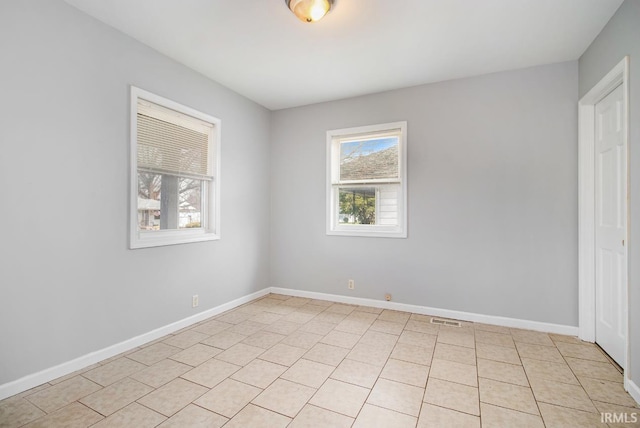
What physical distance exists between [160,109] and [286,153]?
1.89 meters

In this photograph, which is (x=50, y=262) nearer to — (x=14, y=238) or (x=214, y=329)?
(x=14, y=238)

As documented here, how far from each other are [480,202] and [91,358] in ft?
13.2

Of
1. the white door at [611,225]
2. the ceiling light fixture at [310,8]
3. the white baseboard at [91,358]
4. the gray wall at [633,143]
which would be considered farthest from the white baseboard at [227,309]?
Answer: the ceiling light fixture at [310,8]

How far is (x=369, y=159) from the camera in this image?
406 centimetres

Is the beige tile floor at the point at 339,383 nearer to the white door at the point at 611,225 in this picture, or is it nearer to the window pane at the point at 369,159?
the white door at the point at 611,225

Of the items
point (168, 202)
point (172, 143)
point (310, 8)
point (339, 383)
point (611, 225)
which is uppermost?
point (310, 8)

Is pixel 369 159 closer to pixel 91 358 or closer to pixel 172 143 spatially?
pixel 172 143

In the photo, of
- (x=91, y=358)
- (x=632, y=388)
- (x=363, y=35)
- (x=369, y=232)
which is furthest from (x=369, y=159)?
(x=91, y=358)

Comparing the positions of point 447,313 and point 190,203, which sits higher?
point 190,203

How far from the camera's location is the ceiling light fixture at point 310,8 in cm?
213

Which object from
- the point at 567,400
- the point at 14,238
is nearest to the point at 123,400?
the point at 14,238

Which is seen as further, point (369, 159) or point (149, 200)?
point (369, 159)

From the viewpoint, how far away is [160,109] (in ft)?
9.81

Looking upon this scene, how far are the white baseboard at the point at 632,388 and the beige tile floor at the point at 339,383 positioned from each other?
1.5 inches
